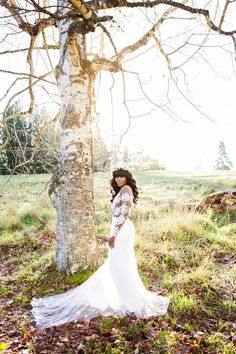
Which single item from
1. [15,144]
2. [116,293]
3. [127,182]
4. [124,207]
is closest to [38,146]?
[15,144]

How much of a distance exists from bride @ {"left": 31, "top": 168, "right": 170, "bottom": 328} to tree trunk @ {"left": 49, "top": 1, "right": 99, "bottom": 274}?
646 millimetres

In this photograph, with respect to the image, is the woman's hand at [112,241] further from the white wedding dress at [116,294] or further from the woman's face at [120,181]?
the woman's face at [120,181]

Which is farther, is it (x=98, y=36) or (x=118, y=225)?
(x=98, y=36)

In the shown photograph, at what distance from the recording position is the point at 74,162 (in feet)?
18.6

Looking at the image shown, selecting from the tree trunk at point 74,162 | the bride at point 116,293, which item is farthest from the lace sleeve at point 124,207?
the tree trunk at point 74,162

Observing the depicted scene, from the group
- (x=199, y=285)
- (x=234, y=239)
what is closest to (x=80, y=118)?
(x=199, y=285)

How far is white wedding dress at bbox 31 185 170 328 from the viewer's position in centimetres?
486

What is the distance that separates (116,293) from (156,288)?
90cm

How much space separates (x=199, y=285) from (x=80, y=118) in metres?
3.29

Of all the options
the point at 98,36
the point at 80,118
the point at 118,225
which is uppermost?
the point at 98,36

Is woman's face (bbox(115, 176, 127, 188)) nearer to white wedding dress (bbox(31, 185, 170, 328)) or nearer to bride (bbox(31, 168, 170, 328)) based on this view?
bride (bbox(31, 168, 170, 328))

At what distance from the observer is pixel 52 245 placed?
27.2 ft

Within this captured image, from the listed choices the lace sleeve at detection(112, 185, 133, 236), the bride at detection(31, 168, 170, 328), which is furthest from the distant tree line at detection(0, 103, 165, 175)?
the bride at detection(31, 168, 170, 328)

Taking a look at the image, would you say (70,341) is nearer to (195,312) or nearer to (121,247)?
(121,247)
